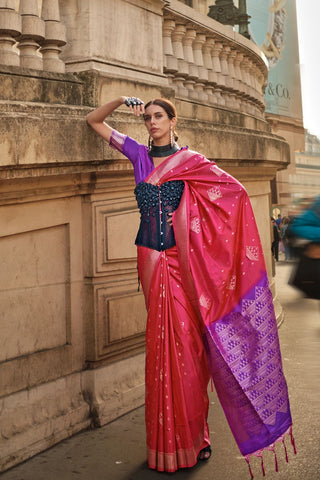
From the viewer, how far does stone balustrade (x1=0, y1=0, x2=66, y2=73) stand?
3619mm

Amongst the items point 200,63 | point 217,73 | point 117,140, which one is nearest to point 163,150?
point 117,140

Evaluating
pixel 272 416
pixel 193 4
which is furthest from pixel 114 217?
pixel 193 4

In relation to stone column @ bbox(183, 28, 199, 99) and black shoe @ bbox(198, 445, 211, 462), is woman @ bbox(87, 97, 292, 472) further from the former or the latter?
stone column @ bbox(183, 28, 199, 99)

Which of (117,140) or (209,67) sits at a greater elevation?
(209,67)

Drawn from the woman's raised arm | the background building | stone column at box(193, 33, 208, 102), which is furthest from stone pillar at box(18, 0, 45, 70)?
the background building

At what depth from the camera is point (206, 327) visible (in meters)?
3.46

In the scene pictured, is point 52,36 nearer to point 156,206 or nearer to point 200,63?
point 156,206

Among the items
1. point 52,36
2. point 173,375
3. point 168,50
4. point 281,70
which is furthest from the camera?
point 281,70

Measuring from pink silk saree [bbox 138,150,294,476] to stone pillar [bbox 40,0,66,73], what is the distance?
1.01 m

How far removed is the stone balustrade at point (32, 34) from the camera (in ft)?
11.9

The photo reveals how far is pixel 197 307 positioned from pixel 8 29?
185cm

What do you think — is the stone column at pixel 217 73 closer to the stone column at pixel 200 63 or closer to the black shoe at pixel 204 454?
the stone column at pixel 200 63

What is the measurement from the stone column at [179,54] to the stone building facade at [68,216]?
0.40 metres

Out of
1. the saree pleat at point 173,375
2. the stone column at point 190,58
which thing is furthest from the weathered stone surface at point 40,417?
the stone column at point 190,58
